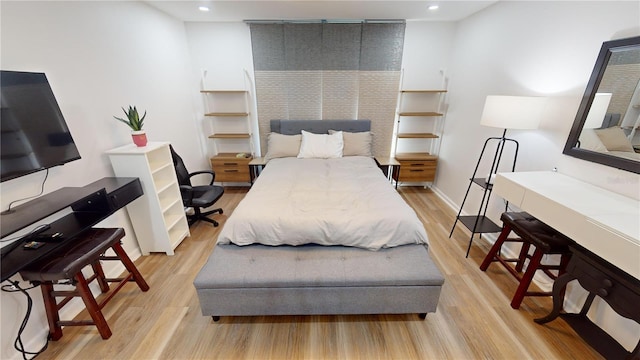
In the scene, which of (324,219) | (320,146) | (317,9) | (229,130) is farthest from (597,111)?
(229,130)

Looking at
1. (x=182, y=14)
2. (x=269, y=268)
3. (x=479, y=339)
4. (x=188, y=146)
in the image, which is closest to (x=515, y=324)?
(x=479, y=339)

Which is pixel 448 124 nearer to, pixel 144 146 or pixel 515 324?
pixel 515 324

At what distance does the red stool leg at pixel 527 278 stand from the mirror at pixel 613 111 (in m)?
0.72

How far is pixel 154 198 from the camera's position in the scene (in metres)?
2.18

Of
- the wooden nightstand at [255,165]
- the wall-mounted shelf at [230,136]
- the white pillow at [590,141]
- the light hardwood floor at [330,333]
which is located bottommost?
the light hardwood floor at [330,333]

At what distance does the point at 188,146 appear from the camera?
3385mm

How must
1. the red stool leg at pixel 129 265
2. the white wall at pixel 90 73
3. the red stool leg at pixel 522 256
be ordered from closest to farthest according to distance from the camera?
the white wall at pixel 90 73
the red stool leg at pixel 129 265
the red stool leg at pixel 522 256

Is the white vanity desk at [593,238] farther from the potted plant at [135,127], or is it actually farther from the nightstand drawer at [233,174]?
the nightstand drawer at [233,174]

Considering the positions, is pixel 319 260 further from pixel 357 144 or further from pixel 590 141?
pixel 357 144

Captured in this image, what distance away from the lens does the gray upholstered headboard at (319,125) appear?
3.69 m

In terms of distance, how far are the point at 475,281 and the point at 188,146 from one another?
372cm

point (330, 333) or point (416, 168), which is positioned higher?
point (416, 168)

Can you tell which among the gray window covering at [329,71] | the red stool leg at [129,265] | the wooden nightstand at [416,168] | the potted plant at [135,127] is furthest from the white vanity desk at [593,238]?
the potted plant at [135,127]

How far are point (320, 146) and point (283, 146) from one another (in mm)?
551
